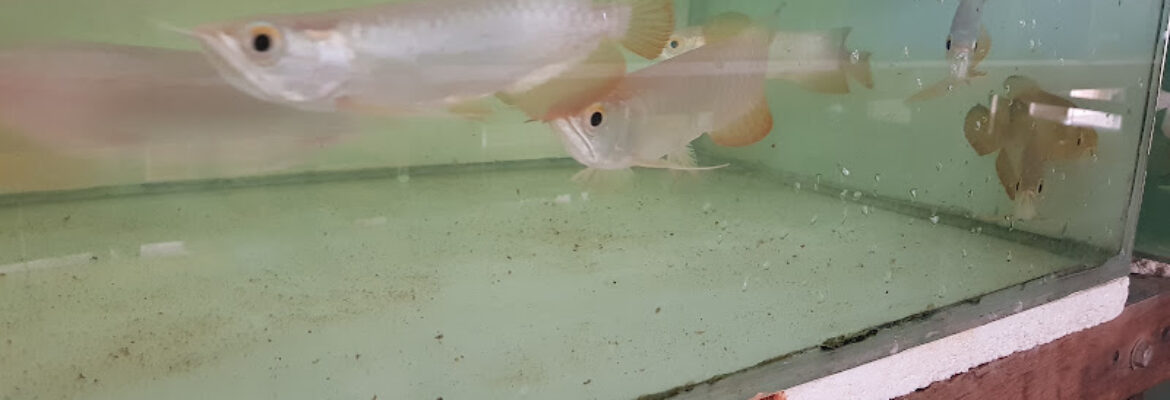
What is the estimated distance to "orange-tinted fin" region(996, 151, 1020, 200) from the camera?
45.6 inches

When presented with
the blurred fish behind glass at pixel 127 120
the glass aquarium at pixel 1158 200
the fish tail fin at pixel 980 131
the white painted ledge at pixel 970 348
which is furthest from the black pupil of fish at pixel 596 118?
the glass aquarium at pixel 1158 200

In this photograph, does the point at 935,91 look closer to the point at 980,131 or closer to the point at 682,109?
the point at 980,131

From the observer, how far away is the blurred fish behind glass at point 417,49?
1.82 feet

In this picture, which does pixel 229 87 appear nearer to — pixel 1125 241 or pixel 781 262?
pixel 781 262

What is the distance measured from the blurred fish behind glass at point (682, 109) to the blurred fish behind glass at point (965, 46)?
1.15 ft

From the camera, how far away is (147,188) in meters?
0.59

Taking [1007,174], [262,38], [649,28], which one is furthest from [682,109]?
[1007,174]

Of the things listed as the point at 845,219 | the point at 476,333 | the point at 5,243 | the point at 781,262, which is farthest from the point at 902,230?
the point at 5,243

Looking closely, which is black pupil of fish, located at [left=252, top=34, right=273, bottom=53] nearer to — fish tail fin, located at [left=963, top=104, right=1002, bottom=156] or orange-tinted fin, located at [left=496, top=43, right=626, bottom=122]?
orange-tinted fin, located at [left=496, top=43, right=626, bottom=122]

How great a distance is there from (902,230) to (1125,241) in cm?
52

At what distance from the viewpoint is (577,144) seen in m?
0.72

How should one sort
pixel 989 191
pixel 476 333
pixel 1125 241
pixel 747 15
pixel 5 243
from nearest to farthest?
pixel 5 243 < pixel 476 333 < pixel 747 15 < pixel 989 191 < pixel 1125 241

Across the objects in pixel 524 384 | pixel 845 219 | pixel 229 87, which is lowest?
pixel 524 384

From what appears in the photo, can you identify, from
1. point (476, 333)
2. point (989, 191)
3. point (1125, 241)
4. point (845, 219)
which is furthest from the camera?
point (1125, 241)
